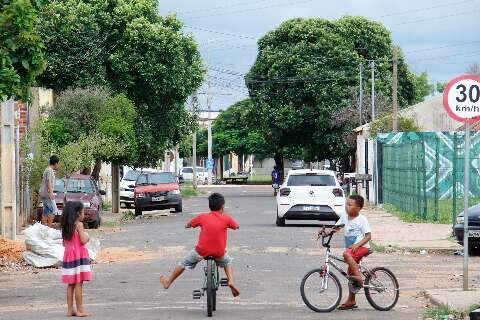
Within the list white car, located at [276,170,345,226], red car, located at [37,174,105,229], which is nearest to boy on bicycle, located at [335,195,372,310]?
white car, located at [276,170,345,226]

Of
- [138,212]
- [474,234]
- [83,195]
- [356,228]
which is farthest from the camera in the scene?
[138,212]

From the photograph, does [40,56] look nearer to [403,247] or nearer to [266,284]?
[266,284]

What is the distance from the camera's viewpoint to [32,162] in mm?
35438

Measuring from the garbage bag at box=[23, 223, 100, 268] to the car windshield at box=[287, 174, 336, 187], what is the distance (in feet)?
39.2

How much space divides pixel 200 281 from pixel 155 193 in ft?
91.9

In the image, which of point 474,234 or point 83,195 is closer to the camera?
point 474,234

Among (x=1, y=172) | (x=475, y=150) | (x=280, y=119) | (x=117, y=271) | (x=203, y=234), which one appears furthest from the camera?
(x=280, y=119)

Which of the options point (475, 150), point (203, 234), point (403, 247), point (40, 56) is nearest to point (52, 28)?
point (475, 150)

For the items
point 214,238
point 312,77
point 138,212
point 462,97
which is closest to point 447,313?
point 214,238

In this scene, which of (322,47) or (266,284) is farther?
(322,47)

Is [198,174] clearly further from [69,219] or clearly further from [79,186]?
[69,219]

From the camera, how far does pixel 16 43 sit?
63.5 ft

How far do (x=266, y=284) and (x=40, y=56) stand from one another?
5254 mm

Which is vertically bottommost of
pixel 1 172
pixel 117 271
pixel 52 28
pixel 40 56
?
pixel 117 271
